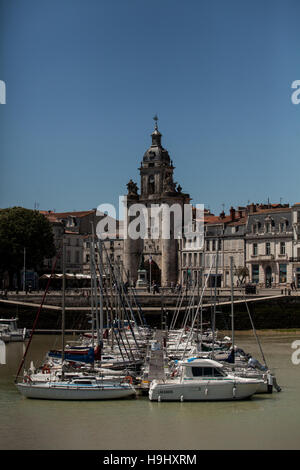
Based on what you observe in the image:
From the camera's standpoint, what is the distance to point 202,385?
91.0 ft

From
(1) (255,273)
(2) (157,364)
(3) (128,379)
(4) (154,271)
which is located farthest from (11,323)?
(4) (154,271)

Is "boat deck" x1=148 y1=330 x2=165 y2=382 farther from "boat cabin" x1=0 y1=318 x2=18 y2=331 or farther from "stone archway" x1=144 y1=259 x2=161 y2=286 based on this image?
"stone archway" x1=144 y1=259 x2=161 y2=286

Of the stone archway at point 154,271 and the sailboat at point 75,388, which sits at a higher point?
the stone archway at point 154,271

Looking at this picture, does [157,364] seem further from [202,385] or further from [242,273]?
[242,273]

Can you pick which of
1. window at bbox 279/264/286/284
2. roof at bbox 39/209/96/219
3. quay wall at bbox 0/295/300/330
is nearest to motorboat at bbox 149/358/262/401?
quay wall at bbox 0/295/300/330

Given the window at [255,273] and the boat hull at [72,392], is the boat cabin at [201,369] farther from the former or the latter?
the window at [255,273]

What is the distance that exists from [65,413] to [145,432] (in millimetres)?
3531

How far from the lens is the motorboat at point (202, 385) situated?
2775 cm

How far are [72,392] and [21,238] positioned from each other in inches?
1996

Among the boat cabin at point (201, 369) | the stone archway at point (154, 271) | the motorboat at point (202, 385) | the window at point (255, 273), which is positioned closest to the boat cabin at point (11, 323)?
the window at point (255, 273)

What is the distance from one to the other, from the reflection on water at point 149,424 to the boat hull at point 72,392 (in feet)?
0.83

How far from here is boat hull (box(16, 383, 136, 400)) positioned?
27844 millimetres

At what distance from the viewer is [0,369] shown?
38.0m
